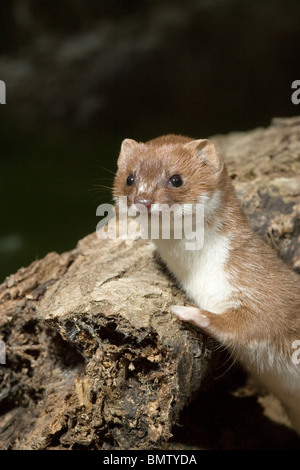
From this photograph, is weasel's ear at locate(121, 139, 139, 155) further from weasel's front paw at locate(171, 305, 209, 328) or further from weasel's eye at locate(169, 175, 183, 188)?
weasel's front paw at locate(171, 305, 209, 328)

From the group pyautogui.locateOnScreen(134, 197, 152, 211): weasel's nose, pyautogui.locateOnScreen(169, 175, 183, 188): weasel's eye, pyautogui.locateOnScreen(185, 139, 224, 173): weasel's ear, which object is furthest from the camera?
pyautogui.locateOnScreen(185, 139, 224, 173): weasel's ear

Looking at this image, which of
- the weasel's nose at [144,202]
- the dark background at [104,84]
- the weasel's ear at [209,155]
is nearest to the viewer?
the weasel's nose at [144,202]

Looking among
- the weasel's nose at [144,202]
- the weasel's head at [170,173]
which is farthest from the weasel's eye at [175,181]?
the weasel's nose at [144,202]

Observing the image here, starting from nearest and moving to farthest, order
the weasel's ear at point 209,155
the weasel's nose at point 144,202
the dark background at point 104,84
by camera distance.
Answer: the weasel's nose at point 144,202
the weasel's ear at point 209,155
the dark background at point 104,84

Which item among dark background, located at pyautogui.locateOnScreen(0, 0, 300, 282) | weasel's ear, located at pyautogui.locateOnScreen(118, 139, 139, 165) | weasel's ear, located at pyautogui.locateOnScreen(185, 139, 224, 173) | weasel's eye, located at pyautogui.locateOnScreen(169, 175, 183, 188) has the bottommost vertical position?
weasel's eye, located at pyautogui.locateOnScreen(169, 175, 183, 188)

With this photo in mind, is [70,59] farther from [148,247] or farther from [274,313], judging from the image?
[274,313]

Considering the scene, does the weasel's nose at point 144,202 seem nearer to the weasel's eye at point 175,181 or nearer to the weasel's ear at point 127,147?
the weasel's eye at point 175,181

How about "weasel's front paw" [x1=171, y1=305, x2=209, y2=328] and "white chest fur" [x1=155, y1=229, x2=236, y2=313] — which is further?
"white chest fur" [x1=155, y1=229, x2=236, y2=313]

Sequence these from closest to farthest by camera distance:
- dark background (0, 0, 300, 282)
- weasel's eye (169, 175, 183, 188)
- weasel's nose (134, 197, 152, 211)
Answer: weasel's nose (134, 197, 152, 211), weasel's eye (169, 175, 183, 188), dark background (0, 0, 300, 282)

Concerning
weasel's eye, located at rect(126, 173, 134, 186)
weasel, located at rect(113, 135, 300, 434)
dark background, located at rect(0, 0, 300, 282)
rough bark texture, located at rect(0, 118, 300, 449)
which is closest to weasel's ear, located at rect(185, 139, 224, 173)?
weasel, located at rect(113, 135, 300, 434)
